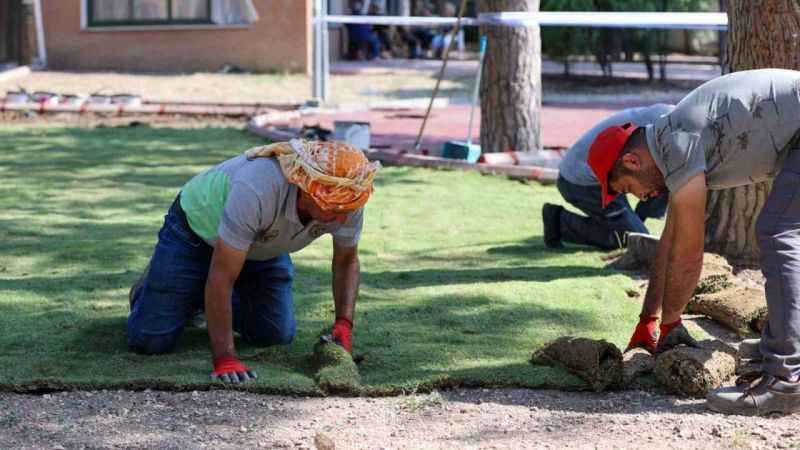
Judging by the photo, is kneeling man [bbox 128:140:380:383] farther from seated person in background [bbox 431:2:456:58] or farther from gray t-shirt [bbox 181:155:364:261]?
seated person in background [bbox 431:2:456:58]

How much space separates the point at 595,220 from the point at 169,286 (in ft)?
10.3

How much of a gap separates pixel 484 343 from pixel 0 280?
275cm

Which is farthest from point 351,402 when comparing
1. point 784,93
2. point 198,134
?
point 198,134

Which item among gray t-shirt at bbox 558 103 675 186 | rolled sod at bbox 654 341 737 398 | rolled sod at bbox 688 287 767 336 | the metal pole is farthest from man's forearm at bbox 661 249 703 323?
the metal pole

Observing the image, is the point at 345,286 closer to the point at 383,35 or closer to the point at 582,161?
the point at 582,161

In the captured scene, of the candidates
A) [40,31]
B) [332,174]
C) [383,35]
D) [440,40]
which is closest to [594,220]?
[332,174]

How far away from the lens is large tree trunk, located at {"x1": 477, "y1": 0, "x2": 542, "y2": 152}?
34.2ft

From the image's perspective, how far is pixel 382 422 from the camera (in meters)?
4.25

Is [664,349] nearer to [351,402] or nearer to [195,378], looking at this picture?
[351,402]

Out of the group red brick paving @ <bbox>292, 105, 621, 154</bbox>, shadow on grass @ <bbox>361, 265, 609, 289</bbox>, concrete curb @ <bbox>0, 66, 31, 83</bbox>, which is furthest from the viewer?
concrete curb @ <bbox>0, 66, 31, 83</bbox>

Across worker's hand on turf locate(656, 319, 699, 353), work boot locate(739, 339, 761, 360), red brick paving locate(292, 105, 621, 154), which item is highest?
worker's hand on turf locate(656, 319, 699, 353)

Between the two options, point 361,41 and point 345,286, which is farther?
point 361,41

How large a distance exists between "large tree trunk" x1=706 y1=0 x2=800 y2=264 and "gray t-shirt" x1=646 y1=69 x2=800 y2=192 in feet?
5.78

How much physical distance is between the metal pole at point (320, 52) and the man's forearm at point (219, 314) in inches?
378
